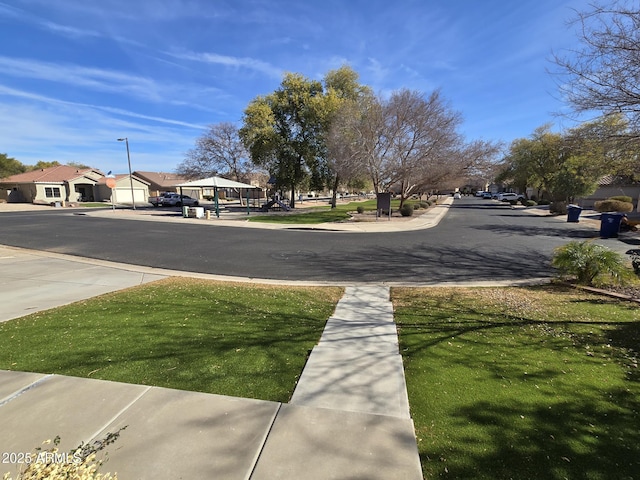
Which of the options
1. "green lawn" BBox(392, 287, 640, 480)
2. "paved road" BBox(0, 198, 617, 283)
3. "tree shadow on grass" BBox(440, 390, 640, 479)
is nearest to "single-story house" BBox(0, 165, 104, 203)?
"paved road" BBox(0, 198, 617, 283)

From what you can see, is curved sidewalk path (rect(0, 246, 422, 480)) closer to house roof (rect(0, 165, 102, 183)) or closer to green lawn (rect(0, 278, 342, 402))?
green lawn (rect(0, 278, 342, 402))

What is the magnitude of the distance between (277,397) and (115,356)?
6.87 ft

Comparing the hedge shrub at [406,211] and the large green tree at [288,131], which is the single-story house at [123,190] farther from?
the hedge shrub at [406,211]

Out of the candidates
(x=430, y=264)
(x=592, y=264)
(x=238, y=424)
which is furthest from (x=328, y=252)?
(x=238, y=424)

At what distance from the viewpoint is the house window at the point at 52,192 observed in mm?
48944

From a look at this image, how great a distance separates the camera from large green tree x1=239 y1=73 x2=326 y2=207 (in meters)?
34.1

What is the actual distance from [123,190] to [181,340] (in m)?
59.1

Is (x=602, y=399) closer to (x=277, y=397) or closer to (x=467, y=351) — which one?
(x=467, y=351)

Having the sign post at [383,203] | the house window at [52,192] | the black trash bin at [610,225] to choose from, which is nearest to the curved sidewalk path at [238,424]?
the black trash bin at [610,225]

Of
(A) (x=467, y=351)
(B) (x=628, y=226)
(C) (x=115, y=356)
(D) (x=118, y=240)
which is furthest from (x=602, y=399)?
(B) (x=628, y=226)

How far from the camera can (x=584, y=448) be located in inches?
94.0

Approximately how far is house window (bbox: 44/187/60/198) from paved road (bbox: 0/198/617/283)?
39951mm

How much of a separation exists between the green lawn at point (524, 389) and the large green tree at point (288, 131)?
31.2 metres

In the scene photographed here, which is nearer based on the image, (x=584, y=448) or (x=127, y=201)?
(x=584, y=448)
